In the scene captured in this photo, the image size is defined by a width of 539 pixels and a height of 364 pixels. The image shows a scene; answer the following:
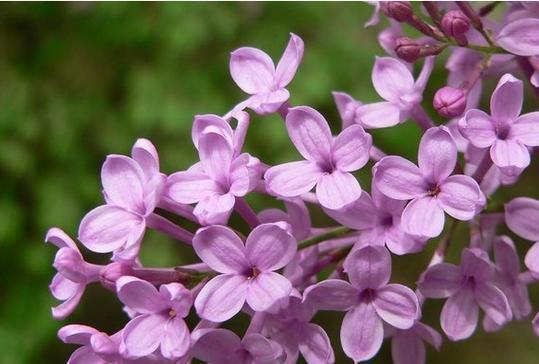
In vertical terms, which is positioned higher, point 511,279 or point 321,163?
point 321,163

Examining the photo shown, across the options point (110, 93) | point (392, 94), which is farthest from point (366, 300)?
point (110, 93)

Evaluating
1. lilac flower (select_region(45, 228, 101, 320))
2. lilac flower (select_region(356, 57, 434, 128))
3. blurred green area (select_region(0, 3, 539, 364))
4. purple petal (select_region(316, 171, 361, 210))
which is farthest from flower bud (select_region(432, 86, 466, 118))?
blurred green area (select_region(0, 3, 539, 364))

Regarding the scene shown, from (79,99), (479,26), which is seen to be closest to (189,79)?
(79,99)

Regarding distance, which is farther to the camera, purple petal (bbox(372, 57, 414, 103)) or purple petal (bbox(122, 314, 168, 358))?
purple petal (bbox(372, 57, 414, 103))

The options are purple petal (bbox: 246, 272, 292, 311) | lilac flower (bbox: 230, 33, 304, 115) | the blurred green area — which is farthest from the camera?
the blurred green area

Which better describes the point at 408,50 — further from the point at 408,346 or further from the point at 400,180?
the point at 408,346

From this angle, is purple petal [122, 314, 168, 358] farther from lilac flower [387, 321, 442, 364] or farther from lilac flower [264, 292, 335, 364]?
lilac flower [387, 321, 442, 364]

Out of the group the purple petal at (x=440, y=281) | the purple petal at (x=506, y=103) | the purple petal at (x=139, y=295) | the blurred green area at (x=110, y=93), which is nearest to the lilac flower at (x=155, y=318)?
the purple petal at (x=139, y=295)
